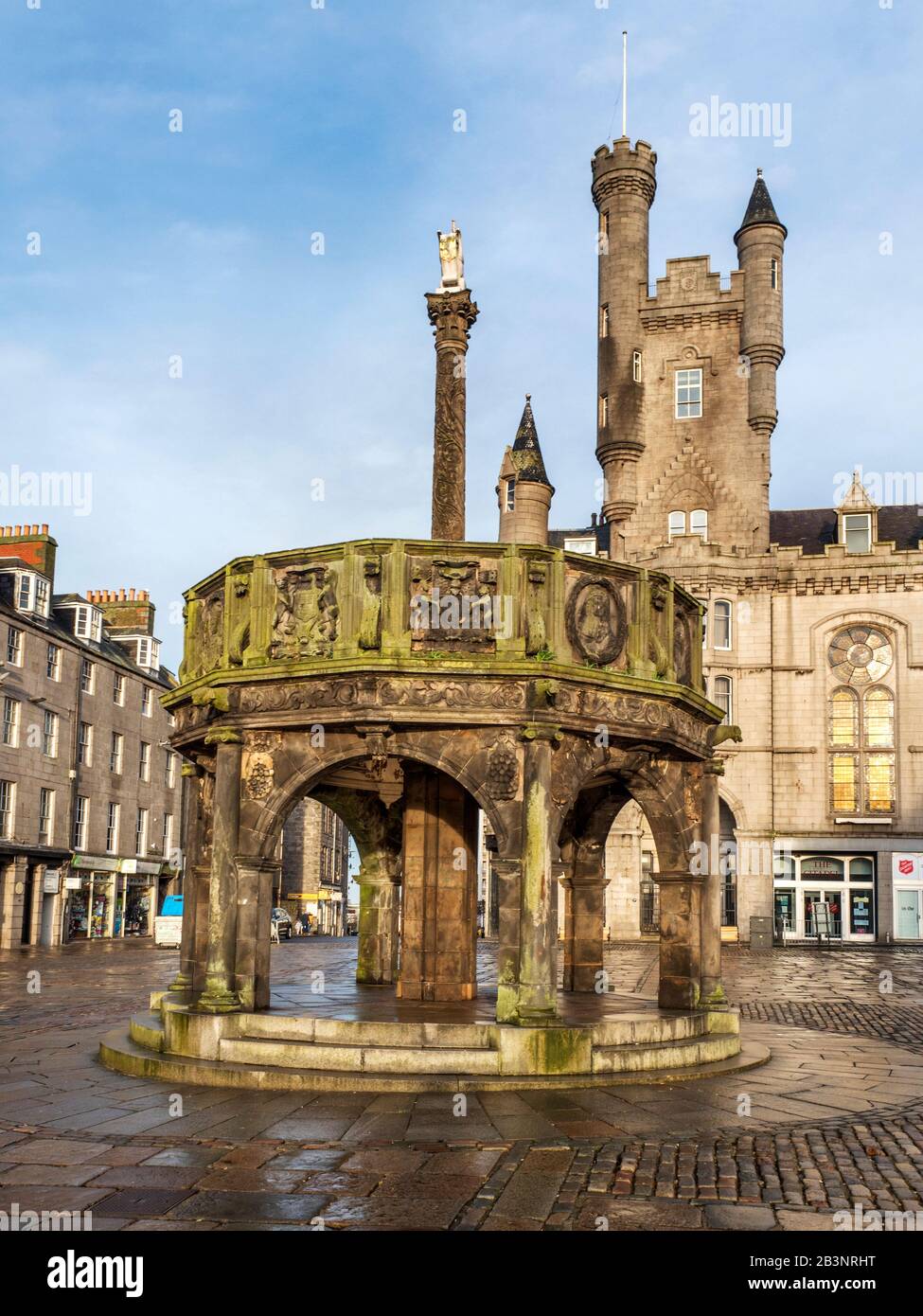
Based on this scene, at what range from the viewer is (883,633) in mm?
48219

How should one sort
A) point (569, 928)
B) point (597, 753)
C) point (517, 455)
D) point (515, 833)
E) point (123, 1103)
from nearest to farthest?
point (123, 1103)
point (515, 833)
point (597, 753)
point (569, 928)
point (517, 455)

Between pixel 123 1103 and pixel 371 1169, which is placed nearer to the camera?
pixel 371 1169

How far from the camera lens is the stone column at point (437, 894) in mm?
14391

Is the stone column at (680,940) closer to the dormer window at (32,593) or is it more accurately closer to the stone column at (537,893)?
the stone column at (537,893)

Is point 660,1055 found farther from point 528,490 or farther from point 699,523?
point 699,523

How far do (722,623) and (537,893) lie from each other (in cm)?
3867

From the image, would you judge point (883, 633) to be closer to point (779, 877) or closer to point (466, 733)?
point (779, 877)

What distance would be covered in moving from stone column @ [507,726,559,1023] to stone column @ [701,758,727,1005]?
2.98 meters

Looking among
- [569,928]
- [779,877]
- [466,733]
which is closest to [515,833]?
[466,733]

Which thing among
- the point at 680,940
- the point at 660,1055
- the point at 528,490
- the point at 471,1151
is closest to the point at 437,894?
the point at 680,940

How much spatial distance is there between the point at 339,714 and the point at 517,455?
3551 centimetres

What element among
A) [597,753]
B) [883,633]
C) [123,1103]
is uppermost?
[883,633]

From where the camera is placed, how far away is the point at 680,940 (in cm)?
1429

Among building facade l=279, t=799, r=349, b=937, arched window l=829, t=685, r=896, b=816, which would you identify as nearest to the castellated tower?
arched window l=829, t=685, r=896, b=816
